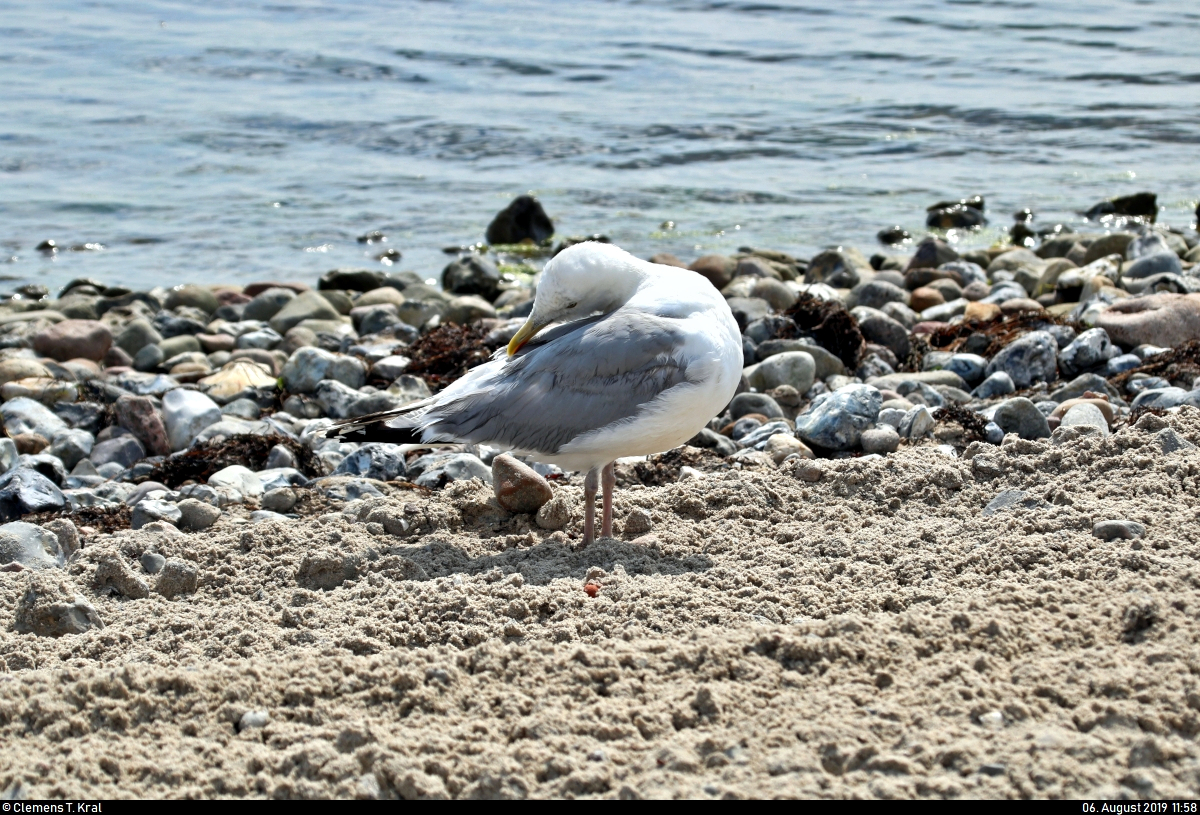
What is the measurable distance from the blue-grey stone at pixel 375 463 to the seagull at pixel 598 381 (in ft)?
3.72

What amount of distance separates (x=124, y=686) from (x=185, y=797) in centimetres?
54

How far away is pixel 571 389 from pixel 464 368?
3.09 m

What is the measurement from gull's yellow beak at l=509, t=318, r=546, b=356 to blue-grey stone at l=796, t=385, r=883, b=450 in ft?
5.21

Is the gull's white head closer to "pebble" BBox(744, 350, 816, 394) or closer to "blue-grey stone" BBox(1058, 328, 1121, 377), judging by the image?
"pebble" BBox(744, 350, 816, 394)

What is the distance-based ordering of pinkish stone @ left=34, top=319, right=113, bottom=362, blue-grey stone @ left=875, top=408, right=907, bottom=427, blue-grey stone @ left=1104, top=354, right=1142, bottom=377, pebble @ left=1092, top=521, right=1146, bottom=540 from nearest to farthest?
pebble @ left=1092, top=521, right=1146, bottom=540
blue-grey stone @ left=875, top=408, right=907, bottom=427
blue-grey stone @ left=1104, top=354, right=1142, bottom=377
pinkish stone @ left=34, top=319, right=113, bottom=362

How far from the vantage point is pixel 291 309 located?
905 centimetres

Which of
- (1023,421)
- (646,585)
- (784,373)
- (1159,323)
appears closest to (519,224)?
(784,373)

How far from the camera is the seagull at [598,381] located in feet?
14.3

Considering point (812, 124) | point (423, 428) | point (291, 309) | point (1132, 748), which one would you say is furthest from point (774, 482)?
point (812, 124)

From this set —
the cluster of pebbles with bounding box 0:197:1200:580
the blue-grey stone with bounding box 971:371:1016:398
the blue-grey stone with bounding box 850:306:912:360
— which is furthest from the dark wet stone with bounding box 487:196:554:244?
the blue-grey stone with bounding box 971:371:1016:398

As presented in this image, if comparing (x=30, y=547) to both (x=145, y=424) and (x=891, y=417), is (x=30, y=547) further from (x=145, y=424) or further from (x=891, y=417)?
(x=891, y=417)

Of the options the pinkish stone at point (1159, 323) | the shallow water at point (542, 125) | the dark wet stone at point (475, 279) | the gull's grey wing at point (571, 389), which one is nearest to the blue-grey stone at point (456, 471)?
the gull's grey wing at point (571, 389)

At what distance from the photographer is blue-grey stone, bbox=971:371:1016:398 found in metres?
6.58

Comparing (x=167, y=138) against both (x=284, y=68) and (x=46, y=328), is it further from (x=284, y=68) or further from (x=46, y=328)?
(x=46, y=328)
